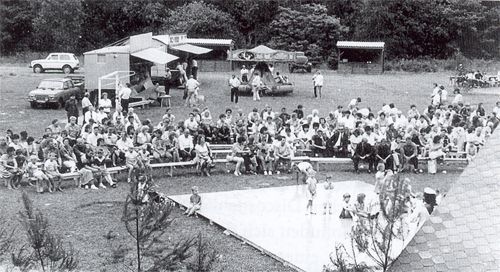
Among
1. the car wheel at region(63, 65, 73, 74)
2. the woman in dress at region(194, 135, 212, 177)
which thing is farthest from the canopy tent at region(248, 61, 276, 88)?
the car wheel at region(63, 65, 73, 74)

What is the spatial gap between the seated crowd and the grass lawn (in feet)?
1.84

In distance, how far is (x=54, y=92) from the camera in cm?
2828

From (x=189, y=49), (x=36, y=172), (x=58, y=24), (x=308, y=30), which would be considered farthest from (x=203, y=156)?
(x=58, y=24)

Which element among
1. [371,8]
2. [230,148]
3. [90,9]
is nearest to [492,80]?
[371,8]

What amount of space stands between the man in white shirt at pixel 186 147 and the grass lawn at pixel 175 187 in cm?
47

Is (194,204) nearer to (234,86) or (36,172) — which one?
(36,172)

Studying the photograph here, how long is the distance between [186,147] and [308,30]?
3687cm

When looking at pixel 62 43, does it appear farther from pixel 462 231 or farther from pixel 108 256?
pixel 462 231

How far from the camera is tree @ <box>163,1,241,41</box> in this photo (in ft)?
176

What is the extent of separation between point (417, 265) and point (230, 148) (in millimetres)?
11727

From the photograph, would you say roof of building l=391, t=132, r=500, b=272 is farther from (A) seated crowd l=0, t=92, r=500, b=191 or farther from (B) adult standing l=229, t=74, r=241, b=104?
(B) adult standing l=229, t=74, r=241, b=104

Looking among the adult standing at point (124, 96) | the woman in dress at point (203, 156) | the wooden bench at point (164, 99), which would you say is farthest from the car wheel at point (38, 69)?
the woman in dress at point (203, 156)

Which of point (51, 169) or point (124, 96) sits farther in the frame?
point (124, 96)

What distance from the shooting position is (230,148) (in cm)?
2025
